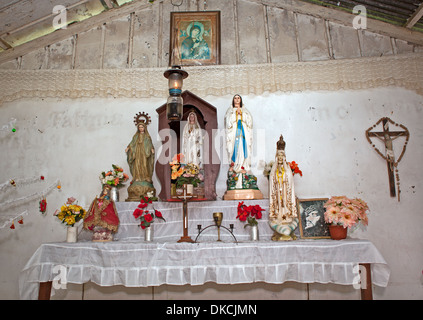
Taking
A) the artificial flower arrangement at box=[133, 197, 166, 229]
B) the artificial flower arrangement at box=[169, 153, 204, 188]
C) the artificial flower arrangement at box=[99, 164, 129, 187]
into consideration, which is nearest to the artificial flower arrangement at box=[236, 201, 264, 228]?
the artificial flower arrangement at box=[169, 153, 204, 188]

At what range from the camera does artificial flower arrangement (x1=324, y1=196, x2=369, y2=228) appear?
474cm

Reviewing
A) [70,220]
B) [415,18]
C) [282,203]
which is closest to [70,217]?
[70,220]

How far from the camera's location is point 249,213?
510 cm

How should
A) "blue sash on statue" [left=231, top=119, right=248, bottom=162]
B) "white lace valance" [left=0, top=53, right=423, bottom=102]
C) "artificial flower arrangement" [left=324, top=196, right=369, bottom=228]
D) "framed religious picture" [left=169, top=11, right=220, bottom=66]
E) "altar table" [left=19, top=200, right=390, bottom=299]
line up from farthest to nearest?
"framed religious picture" [left=169, top=11, right=220, bottom=66] < "white lace valance" [left=0, top=53, right=423, bottom=102] < "blue sash on statue" [left=231, top=119, right=248, bottom=162] < "artificial flower arrangement" [left=324, top=196, right=369, bottom=228] < "altar table" [left=19, top=200, right=390, bottom=299]

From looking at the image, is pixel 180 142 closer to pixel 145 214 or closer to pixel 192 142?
pixel 192 142

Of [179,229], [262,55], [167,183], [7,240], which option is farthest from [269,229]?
[7,240]

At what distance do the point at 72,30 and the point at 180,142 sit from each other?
10.6 ft

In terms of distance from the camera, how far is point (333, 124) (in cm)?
657

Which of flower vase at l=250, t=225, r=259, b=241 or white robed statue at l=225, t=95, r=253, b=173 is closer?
flower vase at l=250, t=225, r=259, b=241

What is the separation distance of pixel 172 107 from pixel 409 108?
4682 mm

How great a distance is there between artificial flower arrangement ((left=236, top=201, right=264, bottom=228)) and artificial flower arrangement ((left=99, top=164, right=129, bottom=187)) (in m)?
2.02

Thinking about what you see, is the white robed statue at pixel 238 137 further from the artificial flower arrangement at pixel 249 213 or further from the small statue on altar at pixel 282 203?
the artificial flower arrangement at pixel 249 213

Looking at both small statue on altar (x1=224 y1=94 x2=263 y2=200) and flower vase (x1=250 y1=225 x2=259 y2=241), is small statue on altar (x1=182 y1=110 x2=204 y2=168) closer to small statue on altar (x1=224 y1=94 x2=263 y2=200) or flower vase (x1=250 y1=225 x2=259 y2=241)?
small statue on altar (x1=224 y1=94 x2=263 y2=200)

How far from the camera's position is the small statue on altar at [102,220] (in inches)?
195
